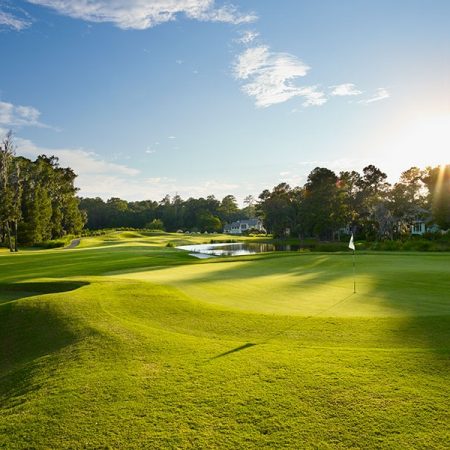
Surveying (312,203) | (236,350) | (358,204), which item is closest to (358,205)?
(358,204)

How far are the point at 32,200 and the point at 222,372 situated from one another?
68.2 meters

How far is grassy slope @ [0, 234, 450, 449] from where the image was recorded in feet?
16.1

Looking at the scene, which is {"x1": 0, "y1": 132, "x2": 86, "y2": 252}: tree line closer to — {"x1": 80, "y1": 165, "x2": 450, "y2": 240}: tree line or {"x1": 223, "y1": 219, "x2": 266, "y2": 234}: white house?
{"x1": 80, "y1": 165, "x2": 450, "y2": 240}: tree line

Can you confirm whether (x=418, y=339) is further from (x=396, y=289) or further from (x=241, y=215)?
(x=241, y=215)

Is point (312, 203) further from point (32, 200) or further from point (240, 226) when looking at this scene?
point (240, 226)

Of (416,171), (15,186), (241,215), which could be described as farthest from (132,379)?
(241,215)

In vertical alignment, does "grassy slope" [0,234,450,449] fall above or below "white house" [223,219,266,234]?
below

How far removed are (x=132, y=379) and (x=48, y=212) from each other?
68.8 meters

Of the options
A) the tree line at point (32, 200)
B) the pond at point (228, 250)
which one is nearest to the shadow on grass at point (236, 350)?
the pond at point (228, 250)

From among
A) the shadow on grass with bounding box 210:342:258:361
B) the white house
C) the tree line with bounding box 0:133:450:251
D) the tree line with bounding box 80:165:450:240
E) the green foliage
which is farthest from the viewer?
the white house

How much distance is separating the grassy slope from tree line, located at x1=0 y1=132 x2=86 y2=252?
163ft

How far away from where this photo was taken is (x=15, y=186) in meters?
64.0

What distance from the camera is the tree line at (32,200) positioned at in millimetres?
53906

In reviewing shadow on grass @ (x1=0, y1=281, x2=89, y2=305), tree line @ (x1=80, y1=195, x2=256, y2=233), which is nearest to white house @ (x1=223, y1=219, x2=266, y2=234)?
tree line @ (x1=80, y1=195, x2=256, y2=233)
